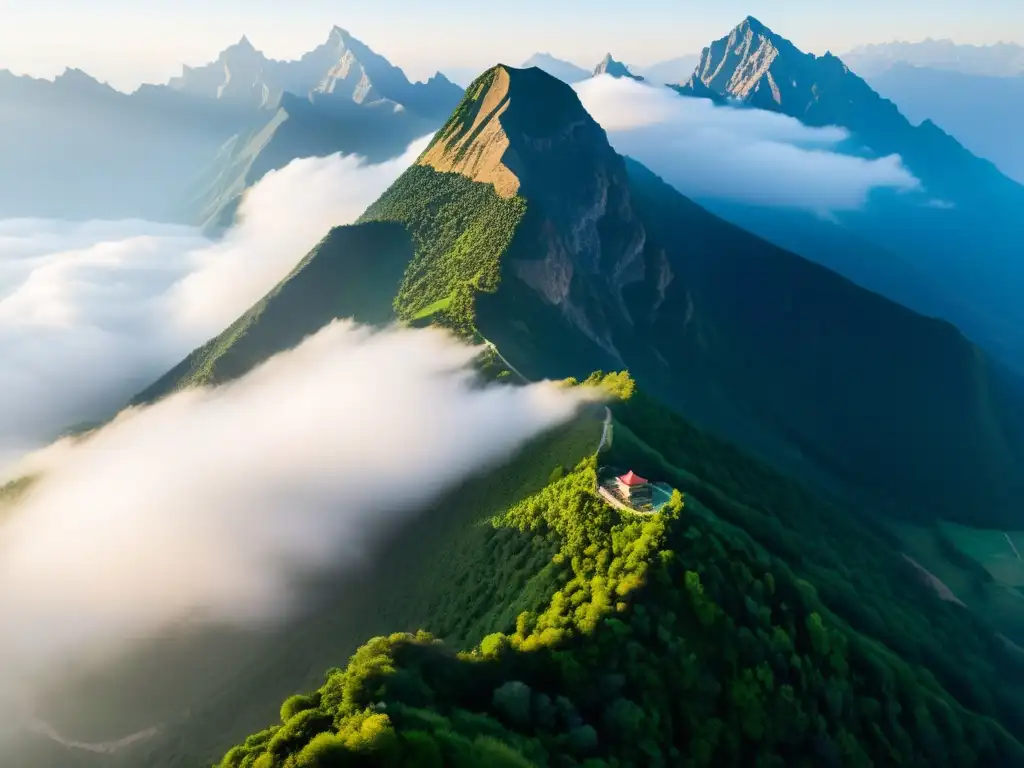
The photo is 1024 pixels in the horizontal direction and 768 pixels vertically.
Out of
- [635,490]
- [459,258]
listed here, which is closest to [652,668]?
[635,490]

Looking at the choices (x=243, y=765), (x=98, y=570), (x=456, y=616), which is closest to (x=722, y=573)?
(x=456, y=616)

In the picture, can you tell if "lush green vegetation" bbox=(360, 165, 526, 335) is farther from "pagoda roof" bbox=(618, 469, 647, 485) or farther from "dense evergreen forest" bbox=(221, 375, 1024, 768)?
"pagoda roof" bbox=(618, 469, 647, 485)

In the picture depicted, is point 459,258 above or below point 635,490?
above

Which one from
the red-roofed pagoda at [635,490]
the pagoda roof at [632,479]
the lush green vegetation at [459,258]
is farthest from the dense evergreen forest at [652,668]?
the lush green vegetation at [459,258]

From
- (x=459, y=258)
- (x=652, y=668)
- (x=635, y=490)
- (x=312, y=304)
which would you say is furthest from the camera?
(x=312, y=304)

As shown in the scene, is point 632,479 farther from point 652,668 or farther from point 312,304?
point 312,304

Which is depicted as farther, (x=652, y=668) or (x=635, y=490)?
(x=635, y=490)
